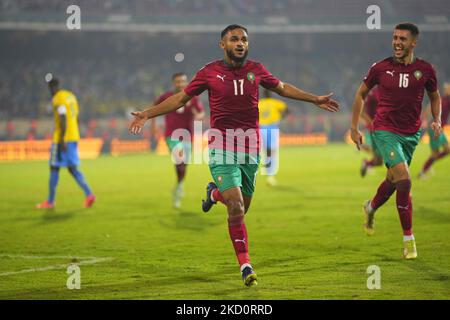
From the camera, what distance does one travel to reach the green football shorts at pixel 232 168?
884 cm

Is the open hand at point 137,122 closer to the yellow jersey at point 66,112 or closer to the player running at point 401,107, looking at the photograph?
the player running at point 401,107

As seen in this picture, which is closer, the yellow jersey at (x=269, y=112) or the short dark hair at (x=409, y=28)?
the short dark hair at (x=409, y=28)

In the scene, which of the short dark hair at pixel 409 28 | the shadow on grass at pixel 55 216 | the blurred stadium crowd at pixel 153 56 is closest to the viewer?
the short dark hair at pixel 409 28

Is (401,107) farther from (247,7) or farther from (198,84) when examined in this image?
(247,7)

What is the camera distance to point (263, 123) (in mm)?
21438

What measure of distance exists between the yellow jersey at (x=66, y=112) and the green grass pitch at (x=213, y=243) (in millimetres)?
1442

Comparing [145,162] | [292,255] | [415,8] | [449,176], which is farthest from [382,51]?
[292,255]

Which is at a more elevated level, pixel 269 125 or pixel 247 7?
pixel 247 7

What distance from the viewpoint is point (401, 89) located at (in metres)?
10.4

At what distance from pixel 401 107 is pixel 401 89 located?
9.1 inches

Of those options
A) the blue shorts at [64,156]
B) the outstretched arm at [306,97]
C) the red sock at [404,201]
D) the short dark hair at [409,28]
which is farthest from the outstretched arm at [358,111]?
the blue shorts at [64,156]

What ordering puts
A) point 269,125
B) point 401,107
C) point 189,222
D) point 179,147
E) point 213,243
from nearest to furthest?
point 401,107 → point 213,243 → point 189,222 → point 179,147 → point 269,125

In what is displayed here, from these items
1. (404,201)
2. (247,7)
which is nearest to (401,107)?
(404,201)

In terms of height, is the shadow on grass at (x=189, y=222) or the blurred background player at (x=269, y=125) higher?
the blurred background player at (x=269, y=125)
